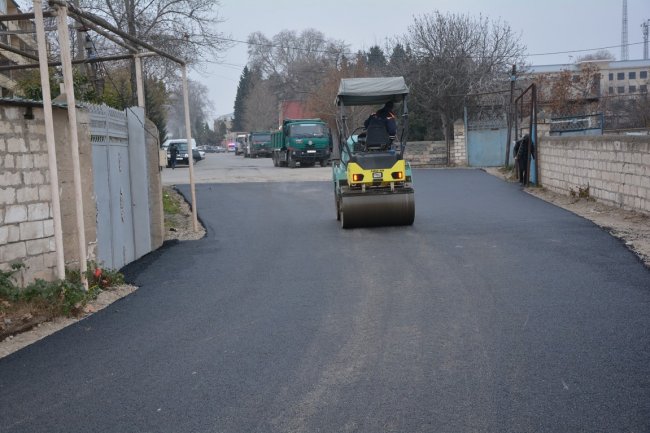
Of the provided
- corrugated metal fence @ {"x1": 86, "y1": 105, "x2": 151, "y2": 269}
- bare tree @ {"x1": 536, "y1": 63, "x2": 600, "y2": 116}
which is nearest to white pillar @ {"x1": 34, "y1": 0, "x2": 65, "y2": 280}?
corrugated metal fence @ {"x1": 86, "y1": 105, "x2": 151, "y2": 269}

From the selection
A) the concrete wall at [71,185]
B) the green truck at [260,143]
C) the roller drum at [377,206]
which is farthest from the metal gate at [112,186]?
the green truck at [260,143]

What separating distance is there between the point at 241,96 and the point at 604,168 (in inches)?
4413

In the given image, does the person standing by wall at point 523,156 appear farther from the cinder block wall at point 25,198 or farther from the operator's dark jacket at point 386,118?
the cinder block wall at point 25,198

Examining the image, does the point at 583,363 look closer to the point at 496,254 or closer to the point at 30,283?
the point at 496,254

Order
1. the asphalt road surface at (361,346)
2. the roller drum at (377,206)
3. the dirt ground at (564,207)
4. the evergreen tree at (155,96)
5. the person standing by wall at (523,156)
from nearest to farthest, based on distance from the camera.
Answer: the asphalt road surface at (361,346) → the dirt ground at (564,207) → the roller drum at (377,206) → the person standing by wall at (523,156) → the evergreen tree at (155,96)

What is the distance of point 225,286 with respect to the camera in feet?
32.1

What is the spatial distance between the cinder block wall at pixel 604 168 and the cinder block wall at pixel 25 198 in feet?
35.7

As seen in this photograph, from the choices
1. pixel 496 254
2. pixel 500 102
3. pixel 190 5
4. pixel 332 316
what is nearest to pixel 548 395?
pixel 332 316

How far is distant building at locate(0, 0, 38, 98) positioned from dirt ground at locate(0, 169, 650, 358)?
480cm

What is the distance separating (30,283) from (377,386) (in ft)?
17.0

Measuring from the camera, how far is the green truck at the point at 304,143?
4144 centimetres

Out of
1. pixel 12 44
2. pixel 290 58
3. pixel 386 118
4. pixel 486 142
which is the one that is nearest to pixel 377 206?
pixel 386 118

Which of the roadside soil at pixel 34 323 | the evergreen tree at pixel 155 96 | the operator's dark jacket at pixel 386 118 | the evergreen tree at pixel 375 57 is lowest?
the roadside soil at pixel 34 323

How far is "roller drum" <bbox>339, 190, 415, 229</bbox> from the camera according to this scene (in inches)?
571
